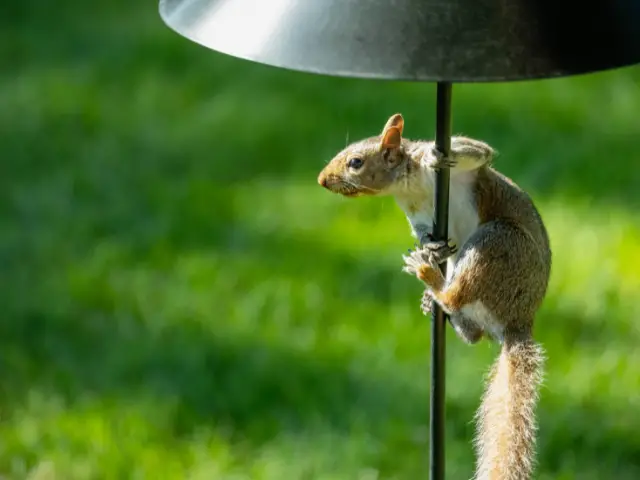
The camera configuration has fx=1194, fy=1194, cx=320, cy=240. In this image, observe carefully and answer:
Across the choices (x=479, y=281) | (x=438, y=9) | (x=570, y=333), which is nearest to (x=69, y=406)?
(x=570, y=333)

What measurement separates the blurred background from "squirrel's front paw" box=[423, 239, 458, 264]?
0.91 metres

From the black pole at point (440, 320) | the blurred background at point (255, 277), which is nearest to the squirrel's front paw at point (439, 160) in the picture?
the black pole at point (440, 320)

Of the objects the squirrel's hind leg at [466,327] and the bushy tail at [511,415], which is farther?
the squirrel's hind leg at [466,327]

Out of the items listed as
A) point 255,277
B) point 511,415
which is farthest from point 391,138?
point 255,277

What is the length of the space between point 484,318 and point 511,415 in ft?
0.46

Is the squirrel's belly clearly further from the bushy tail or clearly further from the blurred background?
the blurred background

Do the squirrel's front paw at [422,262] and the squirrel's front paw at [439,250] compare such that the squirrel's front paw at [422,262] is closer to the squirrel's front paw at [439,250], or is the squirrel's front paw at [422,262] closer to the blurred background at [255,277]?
the squirrel's front paw at [439,250]

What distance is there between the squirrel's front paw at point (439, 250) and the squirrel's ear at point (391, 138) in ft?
0.44

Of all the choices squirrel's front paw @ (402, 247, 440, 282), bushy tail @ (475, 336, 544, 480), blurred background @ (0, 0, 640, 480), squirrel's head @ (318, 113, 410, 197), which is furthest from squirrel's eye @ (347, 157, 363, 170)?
blurred background @ (0, 0, 640, 480)

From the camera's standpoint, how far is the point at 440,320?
1.41m

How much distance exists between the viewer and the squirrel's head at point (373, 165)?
1.45m

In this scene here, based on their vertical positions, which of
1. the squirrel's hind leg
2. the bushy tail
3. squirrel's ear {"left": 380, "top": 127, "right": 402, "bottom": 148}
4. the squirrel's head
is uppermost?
squirrel's ear {"left": 380, "top": 127, "right": 402, "bottom": 148}

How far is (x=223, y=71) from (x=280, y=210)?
989mm

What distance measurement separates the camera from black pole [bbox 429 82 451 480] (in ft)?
4.01
